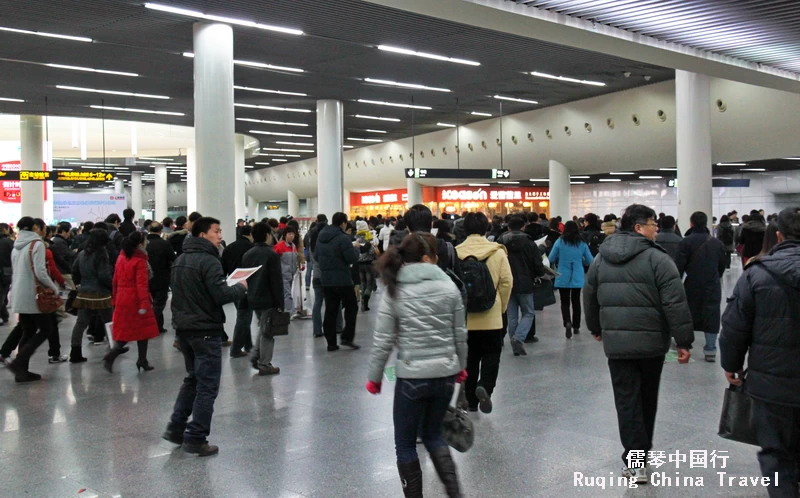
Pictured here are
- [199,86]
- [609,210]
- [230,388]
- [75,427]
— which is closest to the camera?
[75,427]

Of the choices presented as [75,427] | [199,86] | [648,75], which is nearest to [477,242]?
[75,427]

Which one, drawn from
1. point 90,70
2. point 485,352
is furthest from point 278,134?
point 485,352

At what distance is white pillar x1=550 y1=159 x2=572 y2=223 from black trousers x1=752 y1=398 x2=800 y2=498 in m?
23.9

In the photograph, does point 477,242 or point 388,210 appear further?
point 388,210

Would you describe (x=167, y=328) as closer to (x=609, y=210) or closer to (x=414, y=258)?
(x=414, y=258)

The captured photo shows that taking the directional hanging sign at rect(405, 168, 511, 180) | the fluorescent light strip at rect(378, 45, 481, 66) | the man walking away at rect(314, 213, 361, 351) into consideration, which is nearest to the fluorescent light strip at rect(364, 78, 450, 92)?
the directional hanging sign at rect(405, 168, 511, 180)

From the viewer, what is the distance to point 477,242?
602cm

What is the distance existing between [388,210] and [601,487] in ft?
111

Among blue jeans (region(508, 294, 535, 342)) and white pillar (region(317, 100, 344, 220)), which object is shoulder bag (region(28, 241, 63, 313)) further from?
white pillar (region(317, 100, 344, 220))

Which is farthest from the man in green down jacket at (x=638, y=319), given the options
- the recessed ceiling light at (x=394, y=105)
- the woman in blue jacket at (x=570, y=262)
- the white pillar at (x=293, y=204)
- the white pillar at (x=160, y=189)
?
the white pillar at (x=293, y=204)

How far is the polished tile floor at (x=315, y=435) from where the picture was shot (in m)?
4.50

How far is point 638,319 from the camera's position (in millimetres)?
4289

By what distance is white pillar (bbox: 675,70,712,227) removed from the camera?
17172mm

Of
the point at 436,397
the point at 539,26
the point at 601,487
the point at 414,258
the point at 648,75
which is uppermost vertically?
the point at 648,75
